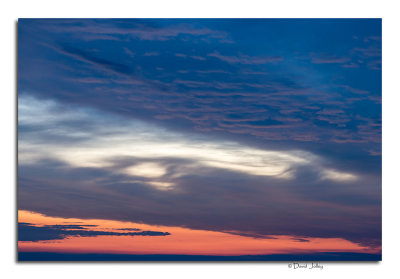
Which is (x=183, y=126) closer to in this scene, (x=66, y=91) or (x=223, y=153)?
(x=223, y=153)

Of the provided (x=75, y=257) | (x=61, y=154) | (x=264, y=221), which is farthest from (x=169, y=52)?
(x=75, y=257)

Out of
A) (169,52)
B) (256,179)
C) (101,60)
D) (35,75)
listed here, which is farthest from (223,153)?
(35,75)

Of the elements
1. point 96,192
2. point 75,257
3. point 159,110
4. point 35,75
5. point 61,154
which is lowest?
point 75,257

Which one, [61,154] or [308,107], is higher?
[308,107]

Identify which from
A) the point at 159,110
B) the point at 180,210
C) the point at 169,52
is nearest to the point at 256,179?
the point at 180,210

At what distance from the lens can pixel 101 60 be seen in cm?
694

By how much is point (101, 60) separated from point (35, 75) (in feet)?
3.20

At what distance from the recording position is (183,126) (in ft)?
22.7

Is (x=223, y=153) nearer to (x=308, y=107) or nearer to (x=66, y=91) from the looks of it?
(x=308, y=107)

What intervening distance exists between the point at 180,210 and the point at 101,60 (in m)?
2.49

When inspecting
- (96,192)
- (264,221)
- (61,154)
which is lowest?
(264,221)

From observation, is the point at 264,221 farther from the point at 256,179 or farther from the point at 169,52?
the point at 169,52

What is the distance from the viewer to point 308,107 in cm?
695

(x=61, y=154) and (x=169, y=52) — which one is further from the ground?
(x=169, y=52)
